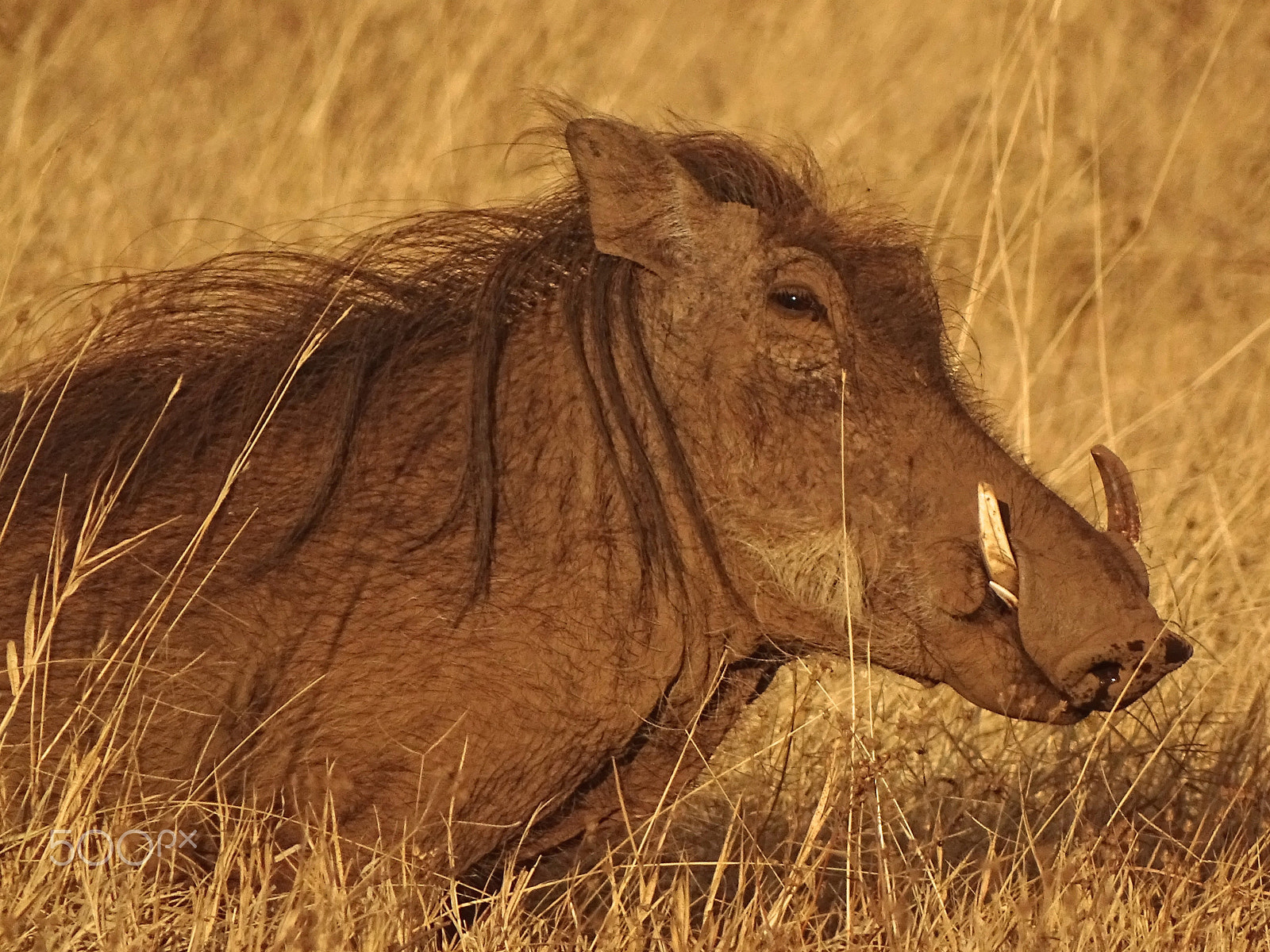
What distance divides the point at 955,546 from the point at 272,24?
19.7 feet

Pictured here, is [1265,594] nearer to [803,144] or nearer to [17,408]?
[803,144]

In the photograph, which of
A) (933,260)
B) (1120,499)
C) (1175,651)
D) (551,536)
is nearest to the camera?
(1175,651)

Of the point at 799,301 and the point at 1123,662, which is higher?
the point at 799,301

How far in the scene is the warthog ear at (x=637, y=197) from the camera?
271 cm

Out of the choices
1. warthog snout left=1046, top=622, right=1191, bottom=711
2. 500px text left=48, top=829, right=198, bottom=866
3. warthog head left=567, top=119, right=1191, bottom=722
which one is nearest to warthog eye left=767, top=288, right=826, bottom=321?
warthog head left=567, top=119, right=1191, bottom=722

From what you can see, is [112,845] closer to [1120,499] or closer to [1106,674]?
[1106,674]

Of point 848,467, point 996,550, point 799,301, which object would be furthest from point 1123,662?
point 799,301

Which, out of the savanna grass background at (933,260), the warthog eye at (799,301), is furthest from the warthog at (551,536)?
the savanna grass background at (933,260)

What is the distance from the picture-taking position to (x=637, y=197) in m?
2.72

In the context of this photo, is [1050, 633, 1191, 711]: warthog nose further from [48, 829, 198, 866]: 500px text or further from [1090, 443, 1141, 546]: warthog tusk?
[48, 829, 198, 866]: 500px text

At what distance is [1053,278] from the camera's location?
743 centimetres

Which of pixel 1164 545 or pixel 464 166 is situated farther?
pixel 464 166

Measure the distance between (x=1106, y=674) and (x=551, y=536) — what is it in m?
0.76

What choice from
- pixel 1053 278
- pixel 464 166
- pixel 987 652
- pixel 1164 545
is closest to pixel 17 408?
pixel 987 652
